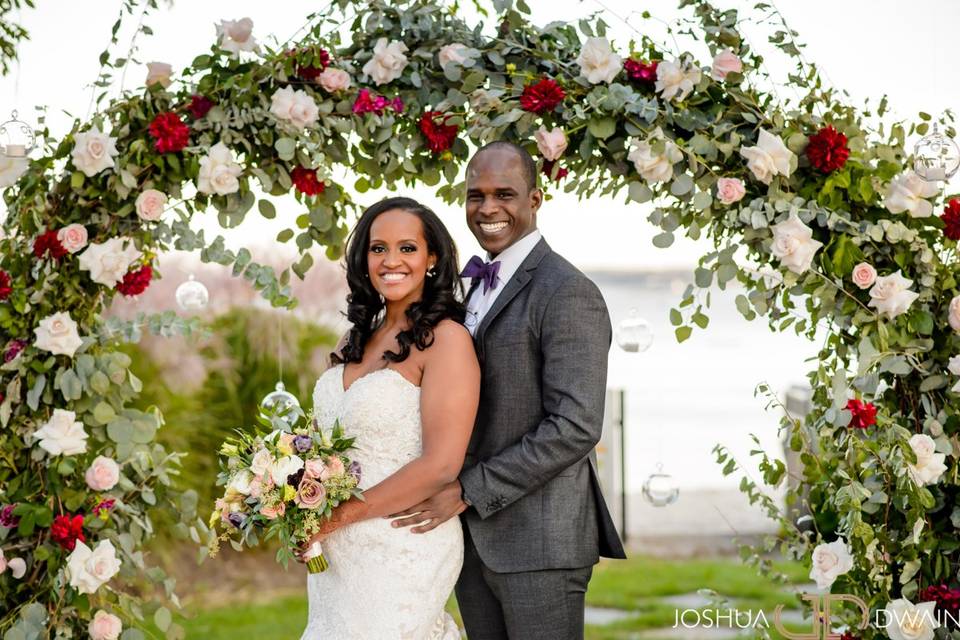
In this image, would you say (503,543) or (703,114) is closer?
(503,543)

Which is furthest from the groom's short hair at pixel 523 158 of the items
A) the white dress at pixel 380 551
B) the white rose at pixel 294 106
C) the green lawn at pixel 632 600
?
the green lawn at pixel 632 600

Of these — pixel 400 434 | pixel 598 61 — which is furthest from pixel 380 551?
pixel 598 61

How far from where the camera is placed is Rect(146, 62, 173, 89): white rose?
3.38 m

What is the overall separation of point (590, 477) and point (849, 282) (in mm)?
979

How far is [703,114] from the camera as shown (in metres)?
3.30

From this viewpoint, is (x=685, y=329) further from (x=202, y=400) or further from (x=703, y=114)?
(x=202, y=400)

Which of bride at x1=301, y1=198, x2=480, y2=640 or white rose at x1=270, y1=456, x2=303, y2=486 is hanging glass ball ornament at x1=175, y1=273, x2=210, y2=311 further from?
white rose at x1=270, y1=456, x2=303, y2=486

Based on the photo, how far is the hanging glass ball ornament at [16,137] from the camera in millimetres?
3332

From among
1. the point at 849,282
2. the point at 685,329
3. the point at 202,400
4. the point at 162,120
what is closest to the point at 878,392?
the point at 849,282

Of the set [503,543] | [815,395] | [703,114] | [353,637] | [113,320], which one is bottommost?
[353,637]

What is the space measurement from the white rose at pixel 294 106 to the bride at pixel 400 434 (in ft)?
1.48

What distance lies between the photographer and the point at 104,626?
334 centimetres

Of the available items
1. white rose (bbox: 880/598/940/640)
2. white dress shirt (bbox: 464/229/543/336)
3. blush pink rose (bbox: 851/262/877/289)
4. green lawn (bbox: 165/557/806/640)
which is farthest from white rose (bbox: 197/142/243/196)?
green lawn (bbox: 165/557/806/640)

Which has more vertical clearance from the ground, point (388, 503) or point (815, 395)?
point (815, 395)
